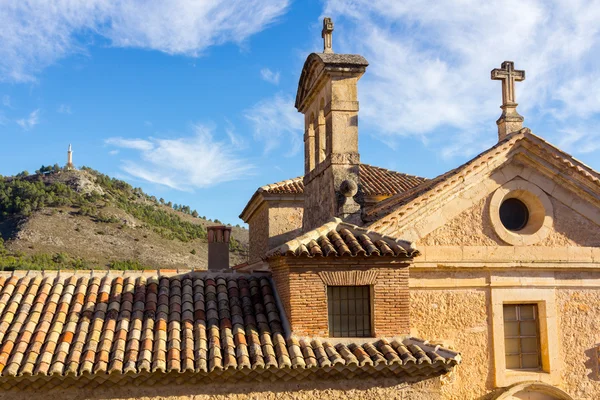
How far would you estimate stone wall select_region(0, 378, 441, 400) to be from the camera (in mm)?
7883

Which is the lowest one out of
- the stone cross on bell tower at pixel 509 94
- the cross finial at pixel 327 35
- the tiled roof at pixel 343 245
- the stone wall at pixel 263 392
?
the stone wall at pixel 263 392

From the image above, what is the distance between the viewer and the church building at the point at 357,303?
8.11 metres

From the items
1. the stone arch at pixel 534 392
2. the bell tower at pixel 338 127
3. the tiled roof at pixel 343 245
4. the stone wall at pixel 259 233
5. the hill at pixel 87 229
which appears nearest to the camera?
the tiled roof at pixel 343 245

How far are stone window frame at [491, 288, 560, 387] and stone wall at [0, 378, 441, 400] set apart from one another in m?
1.94

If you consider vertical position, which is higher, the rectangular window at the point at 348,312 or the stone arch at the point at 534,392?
the rectangular window at the point at 348,312

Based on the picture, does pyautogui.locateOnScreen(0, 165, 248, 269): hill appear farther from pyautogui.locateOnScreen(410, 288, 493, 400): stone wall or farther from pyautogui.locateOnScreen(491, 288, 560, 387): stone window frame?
pyautogui.locateOnScreen(491, 288, 560, 387): stone window frame

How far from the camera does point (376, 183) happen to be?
18406mm

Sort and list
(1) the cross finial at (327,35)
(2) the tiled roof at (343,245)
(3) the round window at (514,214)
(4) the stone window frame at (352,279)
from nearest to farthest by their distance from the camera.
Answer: (2) the tiled roof at (343,245) → (4) the stone window frame at (352,279) → (3) the round window at (514,214) → (1) the cross finial at (327,35)

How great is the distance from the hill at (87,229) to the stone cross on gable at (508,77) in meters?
29.0

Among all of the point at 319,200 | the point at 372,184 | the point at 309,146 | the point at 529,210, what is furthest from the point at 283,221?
the point at 529,210

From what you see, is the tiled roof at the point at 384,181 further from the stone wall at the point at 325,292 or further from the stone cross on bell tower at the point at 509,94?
the stone wall at the point at 325,292

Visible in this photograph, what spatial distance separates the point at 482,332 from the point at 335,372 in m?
3.08

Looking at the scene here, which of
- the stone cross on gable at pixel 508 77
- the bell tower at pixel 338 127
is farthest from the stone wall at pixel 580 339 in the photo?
the stone cross on gable at pixel 508 77

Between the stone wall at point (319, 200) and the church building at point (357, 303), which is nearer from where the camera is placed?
the church building at point (357, 303)
